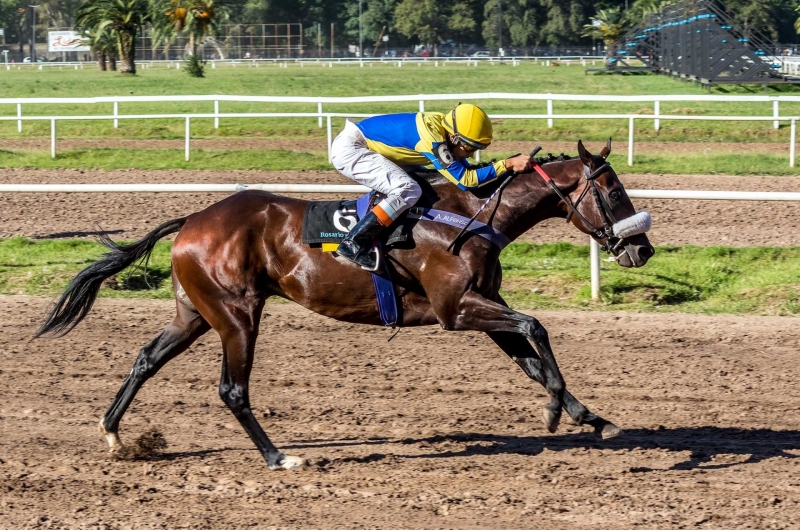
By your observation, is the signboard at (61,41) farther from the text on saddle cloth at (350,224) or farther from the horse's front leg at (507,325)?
Answer: the horse's front leg at (507,325)

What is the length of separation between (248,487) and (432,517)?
0.96 m

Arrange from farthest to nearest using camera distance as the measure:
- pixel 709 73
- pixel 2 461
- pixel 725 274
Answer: pixel 709 73
pixel 725 274
pixel 2 461

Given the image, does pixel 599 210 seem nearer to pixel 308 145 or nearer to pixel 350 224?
pixel 350 224

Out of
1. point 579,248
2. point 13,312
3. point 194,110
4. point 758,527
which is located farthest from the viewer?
point 194,110

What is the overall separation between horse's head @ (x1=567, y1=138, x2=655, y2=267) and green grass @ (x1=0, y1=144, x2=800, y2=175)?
1104cm

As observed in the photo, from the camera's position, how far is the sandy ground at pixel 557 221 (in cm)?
1127

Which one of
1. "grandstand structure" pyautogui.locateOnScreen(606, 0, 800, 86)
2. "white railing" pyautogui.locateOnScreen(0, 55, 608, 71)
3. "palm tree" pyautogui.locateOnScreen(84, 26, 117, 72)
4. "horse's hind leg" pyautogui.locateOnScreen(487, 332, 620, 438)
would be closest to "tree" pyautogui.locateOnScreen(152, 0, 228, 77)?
"palm tree" pyautogui.locateOnScreen(84, 26, 117, 72)

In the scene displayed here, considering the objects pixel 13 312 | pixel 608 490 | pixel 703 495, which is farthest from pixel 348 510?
pixel 13 312

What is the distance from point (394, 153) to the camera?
18.1 ft

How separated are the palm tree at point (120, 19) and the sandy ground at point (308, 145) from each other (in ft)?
71.3

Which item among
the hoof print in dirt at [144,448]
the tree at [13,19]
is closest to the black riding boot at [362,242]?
the hoof print in dirt at [144,448]

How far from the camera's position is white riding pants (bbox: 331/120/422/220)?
5371mm

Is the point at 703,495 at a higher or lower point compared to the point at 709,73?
lower

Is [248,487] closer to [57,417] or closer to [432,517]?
[432,517]
